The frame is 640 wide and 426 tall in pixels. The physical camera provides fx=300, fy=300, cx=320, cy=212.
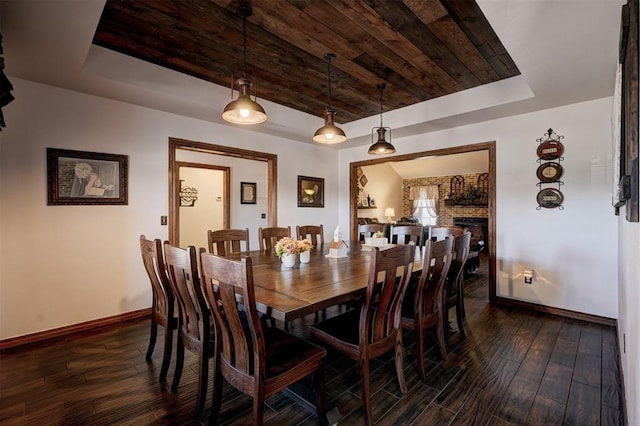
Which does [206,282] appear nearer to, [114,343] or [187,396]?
[187,396]

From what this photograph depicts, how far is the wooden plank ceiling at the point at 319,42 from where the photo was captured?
2.06 meters

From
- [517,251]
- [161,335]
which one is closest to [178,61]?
[161,335]

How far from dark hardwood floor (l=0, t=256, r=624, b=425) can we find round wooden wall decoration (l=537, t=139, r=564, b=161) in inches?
72.4

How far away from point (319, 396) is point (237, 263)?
0.91 m

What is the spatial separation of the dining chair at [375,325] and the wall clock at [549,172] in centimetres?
266

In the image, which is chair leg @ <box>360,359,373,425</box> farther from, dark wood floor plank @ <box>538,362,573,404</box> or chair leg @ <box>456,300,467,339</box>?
chair leg @ <box>456,300,467,339</box>

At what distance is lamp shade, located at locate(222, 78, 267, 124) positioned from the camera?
6.91 feet

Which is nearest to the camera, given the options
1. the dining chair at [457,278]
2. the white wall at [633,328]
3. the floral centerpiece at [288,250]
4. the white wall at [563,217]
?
the white wall at [633,328]

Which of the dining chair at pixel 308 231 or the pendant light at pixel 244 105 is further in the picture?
the dining chair at pixel 308 231

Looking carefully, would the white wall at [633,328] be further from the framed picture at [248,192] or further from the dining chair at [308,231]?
the framed picture at [248,192]

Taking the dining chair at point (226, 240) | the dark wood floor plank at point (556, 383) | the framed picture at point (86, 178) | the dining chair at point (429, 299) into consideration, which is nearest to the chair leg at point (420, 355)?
the dining chair at point (429, 299)

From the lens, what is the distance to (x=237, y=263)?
128 centimetres

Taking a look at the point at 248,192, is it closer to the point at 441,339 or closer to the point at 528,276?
the point at 441,339

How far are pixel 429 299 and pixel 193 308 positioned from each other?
5.25 feet
